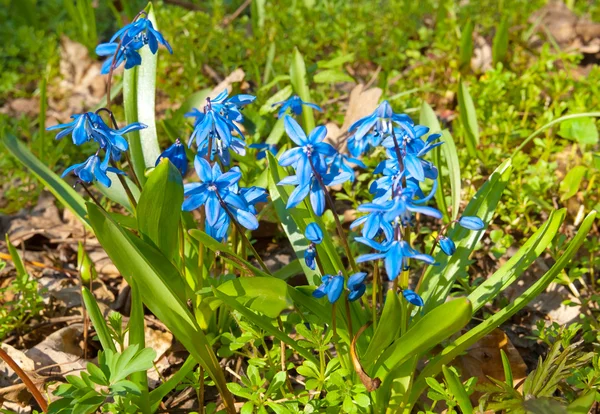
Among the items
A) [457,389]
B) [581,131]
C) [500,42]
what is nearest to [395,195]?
[457,389]

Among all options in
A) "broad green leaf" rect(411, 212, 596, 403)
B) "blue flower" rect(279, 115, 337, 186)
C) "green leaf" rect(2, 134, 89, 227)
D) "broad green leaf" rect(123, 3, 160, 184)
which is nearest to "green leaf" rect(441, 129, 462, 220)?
"broad green leaf" rect(411, 212, 596, 403)

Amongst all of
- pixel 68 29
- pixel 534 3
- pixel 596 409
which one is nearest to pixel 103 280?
pixel 596 409

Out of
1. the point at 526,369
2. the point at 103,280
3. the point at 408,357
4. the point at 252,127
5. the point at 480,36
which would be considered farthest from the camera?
the point at 480,36

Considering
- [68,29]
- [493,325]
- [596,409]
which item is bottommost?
[596,409]

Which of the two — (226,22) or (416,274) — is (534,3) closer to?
(226,22)

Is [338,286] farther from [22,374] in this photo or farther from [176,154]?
[22,374]

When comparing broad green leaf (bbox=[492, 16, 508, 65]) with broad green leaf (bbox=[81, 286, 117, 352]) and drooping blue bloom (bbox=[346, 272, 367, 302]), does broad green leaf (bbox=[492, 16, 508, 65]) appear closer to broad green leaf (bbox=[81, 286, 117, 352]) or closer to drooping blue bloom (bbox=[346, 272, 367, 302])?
drooping blue bloom (bbox=[346, 272, 367, 302])
